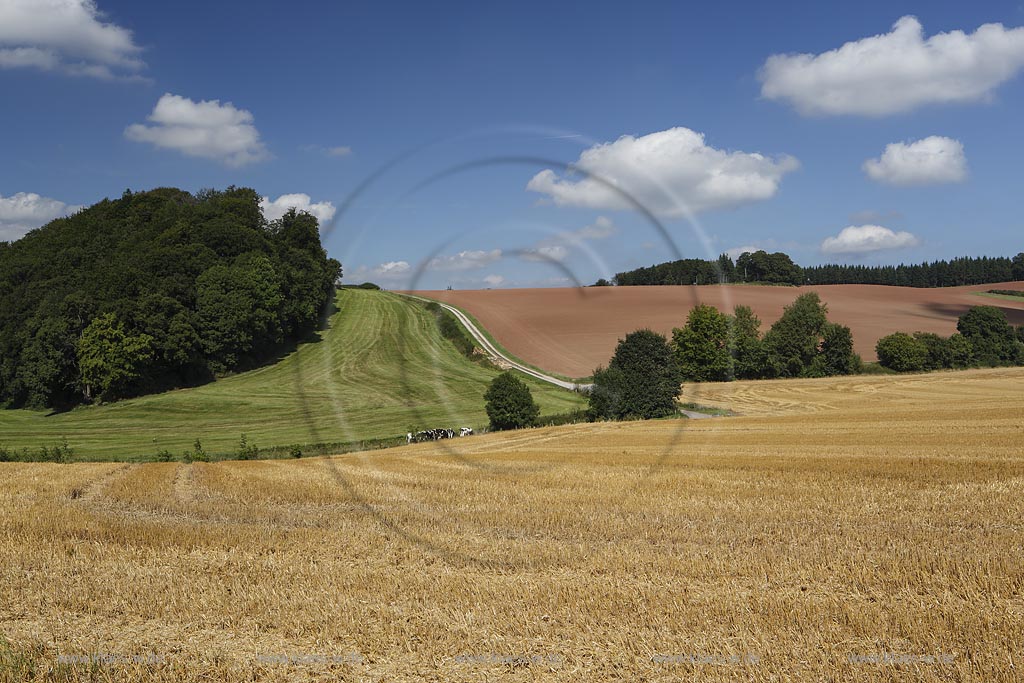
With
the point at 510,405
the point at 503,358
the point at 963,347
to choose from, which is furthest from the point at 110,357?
the point at 963,347

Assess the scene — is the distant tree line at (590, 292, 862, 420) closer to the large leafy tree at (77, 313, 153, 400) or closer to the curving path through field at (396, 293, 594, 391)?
the curving path through field at (396, 293, 594, 391)

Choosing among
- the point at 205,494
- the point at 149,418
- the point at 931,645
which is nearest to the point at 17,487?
the point at 205,494

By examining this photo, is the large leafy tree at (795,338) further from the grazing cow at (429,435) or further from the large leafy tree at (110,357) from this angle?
the large leafy tree at (110,357)

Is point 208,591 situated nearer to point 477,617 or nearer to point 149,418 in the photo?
point 477,617

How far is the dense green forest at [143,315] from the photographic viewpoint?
77.8m

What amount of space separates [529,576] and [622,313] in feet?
93.6

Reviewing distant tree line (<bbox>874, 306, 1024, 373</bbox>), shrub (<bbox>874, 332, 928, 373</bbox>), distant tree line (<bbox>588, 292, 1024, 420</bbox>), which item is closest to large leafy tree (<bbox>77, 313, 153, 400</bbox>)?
distant tree line (<bbox>588, 292, 1024, 420</bbox>)

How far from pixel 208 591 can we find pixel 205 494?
37.2ft

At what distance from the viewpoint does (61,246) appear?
106m

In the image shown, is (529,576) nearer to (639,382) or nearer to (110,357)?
(639,382)

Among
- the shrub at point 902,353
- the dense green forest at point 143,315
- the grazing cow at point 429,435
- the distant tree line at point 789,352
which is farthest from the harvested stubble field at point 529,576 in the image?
the shrub at point 902,353

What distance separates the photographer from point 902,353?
92375mm

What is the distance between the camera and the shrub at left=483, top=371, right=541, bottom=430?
172 ft

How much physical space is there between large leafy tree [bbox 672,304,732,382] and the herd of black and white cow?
1903 cm
